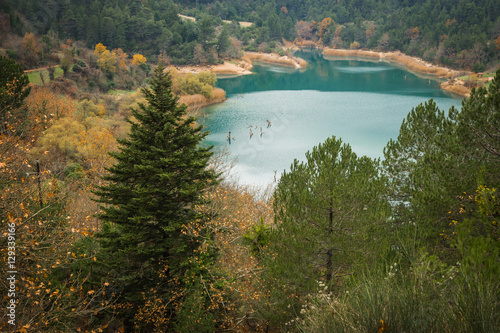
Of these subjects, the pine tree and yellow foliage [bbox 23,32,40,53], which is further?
yellow foliage [bbox 23,32,40,53]

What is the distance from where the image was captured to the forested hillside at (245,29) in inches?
2724

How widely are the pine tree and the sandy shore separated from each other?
52888mm

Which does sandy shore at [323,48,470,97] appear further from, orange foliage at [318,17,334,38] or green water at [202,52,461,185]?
orange foliage at [318,17,334,38]

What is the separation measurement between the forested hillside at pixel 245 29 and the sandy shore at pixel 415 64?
196 centimetres

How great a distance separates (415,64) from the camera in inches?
3155

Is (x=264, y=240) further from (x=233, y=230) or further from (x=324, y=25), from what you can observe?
(x=324, y=25)

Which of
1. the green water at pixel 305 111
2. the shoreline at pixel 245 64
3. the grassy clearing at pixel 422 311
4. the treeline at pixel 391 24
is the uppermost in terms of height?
Result: the treeline at pixel 391 24

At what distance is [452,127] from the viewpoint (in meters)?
11.8

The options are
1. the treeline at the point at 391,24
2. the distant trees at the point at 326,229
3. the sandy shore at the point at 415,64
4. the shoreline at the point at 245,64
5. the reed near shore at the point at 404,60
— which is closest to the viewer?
the distant trees at the point at 326,229

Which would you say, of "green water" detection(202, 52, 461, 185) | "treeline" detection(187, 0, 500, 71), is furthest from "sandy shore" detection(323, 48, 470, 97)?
"green water" detection(202, 52, 461, 185)

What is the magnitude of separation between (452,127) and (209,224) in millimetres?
8562

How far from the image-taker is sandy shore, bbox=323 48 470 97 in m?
58.3

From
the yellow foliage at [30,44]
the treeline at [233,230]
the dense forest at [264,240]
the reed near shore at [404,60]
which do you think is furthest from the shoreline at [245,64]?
the treeline at [233,230]

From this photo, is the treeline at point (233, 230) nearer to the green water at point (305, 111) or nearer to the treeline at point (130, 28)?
the green water at point (305, 111)
